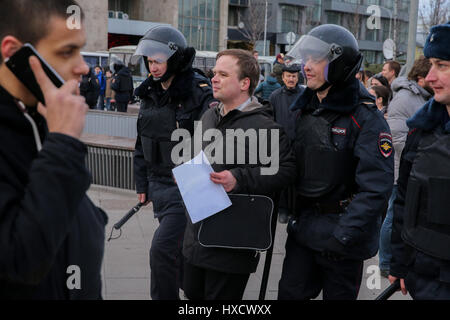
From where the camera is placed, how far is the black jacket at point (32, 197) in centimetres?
144

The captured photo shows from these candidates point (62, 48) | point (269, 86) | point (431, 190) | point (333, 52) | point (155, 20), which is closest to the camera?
point (62, 48)

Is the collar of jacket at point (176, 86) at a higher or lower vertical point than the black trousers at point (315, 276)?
higher

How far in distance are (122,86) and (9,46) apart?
16.7 metres

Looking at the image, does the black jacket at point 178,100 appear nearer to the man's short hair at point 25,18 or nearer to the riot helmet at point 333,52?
the riot helmet at point 333,52

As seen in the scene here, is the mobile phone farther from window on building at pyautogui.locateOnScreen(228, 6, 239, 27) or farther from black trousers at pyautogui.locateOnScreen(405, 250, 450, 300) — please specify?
window on building at pyautogui.locateOnScreen(228, 6, 239, 27)

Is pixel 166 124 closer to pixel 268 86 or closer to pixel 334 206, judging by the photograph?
pixel 334 206

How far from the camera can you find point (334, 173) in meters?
3.38

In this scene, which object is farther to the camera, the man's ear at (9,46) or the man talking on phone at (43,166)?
the man's ear at (9,46)

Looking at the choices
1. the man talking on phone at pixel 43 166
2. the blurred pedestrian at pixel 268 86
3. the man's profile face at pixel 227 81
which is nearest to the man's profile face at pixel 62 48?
the man talking on phone at pixel 43 166

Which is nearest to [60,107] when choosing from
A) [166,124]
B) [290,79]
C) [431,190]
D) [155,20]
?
[431,190]

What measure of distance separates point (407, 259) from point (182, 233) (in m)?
1.71

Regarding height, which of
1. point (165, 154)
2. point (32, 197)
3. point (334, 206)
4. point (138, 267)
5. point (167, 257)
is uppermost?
point (32, 197)

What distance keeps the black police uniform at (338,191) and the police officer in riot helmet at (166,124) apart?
3.12ft

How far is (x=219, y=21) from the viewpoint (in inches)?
2088
